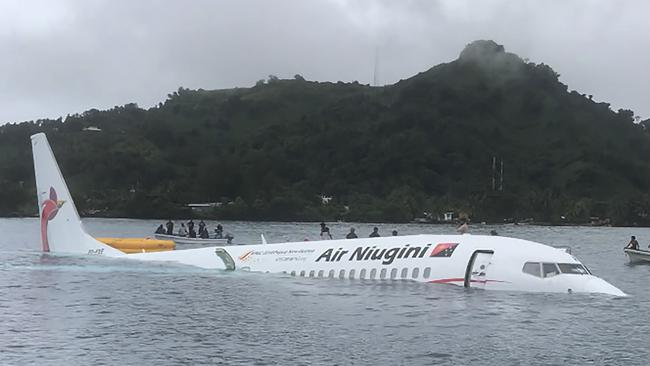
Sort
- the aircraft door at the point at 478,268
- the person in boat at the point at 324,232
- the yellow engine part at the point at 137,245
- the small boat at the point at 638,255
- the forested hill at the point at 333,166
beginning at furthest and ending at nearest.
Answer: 1. the forested hill at the point at 333,166
2. the small boat at the point at 638,255
3. the person in boat at the point at 324,232
4. the yellow engine part at the point at 137,245
5. the aircraft door at the point at 478,268

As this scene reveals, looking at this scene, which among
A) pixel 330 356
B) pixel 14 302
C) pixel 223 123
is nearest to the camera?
pixel 330 356

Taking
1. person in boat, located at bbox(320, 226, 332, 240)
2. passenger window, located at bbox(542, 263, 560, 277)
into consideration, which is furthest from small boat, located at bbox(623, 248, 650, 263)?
passenger window, located at bbox(542, 263, 560, 277)

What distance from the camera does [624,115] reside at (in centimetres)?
19200

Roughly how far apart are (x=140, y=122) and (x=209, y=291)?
148 metres

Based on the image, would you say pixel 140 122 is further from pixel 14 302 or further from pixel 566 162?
pixel 14 302

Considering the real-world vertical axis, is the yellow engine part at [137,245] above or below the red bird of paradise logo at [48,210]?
below

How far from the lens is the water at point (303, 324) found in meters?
18.3

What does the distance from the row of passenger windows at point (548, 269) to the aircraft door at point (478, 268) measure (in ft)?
4.09

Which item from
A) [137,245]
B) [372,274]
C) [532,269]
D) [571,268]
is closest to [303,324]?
[372,274]

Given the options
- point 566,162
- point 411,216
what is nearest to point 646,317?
point 411,216

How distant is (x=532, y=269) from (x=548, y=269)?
0.50m

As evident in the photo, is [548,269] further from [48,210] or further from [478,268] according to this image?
[48,210]

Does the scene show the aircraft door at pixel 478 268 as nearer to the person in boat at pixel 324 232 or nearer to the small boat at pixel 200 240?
the person in boat at pixel 324 232

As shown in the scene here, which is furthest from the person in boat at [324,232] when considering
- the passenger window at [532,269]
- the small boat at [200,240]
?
the passenger window at [532,269]
